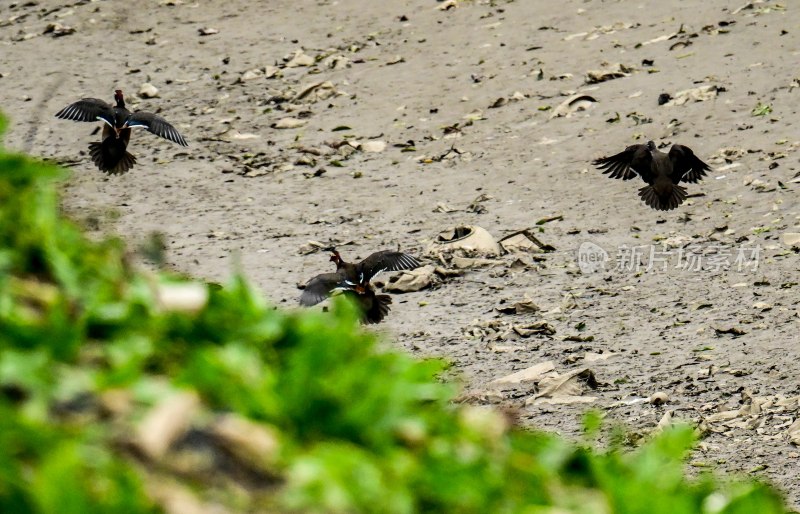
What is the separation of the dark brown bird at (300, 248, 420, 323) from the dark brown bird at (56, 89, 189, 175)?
3.36 metres

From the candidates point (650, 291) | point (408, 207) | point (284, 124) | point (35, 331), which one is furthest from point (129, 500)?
point (284, 124)

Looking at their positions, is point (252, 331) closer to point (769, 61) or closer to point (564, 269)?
point (564, 269)

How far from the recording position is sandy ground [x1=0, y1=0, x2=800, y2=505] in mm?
8742

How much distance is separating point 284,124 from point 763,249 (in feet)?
20.1

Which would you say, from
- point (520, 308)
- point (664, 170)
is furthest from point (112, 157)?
point (664, 170)

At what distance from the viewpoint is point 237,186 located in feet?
43.3

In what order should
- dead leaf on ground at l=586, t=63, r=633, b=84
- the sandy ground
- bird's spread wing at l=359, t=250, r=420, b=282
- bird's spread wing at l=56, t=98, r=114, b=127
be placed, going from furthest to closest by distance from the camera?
1. dead leaf on ground at l=586, t=63, r=633, b=84
2. bird's spread wing at l=56, t=98, r=114, b=127
3. bird's spread wing at l=359, t=250, r=420, b=282
4. the sandy ground

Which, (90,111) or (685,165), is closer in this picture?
(685,165)

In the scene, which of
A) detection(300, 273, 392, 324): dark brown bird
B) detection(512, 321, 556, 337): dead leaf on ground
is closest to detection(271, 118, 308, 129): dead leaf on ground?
detection(300, 273, 392, 324): dark brown bird

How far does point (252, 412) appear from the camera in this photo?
200 cm

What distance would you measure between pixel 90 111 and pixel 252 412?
1126cm

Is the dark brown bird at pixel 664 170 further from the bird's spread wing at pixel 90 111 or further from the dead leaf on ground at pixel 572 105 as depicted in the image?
the bird's spread wing at pixel 90 111

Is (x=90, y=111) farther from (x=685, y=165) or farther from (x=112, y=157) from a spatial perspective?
(x=685, y=165)

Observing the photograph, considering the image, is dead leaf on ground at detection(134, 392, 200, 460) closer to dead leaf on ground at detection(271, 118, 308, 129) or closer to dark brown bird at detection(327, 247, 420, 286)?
dark brown bird at detection(327, 247, 420, 286)
